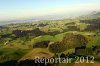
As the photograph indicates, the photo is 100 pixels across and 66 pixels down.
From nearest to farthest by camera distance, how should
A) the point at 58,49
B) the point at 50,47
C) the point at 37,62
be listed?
the point at 37,62 < the point at 58,49 < the point at 50,47

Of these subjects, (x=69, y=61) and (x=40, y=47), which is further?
(x=40, y=47)

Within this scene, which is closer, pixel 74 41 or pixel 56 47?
pixel 56 47

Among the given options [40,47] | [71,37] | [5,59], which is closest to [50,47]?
[40,47]

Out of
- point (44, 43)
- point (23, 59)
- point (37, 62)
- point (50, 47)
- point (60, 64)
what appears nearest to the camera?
point (60, 64)

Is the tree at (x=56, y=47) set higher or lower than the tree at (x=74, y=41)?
lower

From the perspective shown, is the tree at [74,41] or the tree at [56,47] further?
the tree at [74,41]

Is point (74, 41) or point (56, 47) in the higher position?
point (74, 41)

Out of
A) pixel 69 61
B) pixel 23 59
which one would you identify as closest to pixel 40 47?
pixel 23 59

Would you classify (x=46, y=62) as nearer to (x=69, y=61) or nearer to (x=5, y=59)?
(x=69, y=61)

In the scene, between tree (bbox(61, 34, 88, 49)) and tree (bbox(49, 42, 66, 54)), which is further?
tree (bbox(61, 34, 88, 49))

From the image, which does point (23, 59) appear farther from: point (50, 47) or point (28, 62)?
point (50, 47)

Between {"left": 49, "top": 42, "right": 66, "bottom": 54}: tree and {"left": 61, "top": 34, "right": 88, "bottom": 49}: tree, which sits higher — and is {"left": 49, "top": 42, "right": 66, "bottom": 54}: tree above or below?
below
